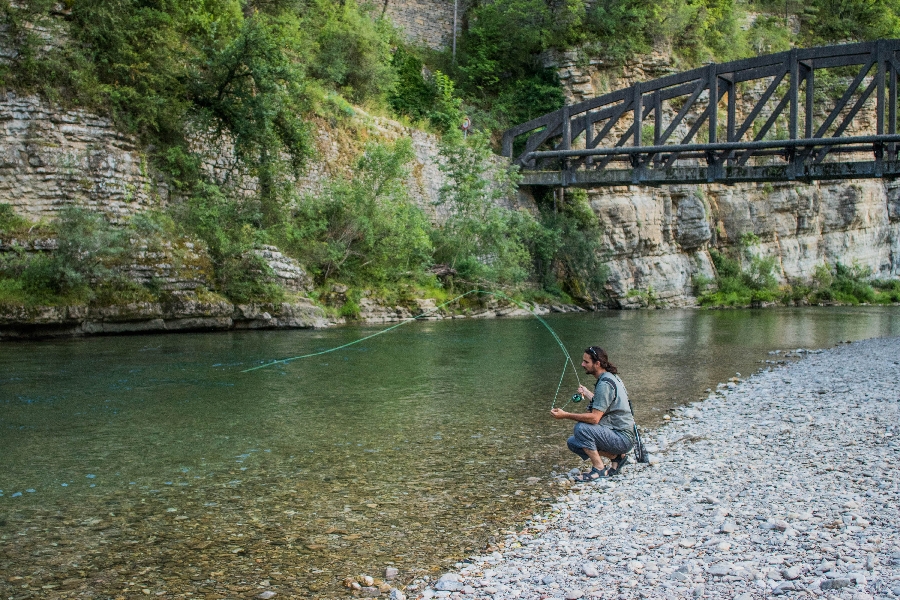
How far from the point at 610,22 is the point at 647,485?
113 ft

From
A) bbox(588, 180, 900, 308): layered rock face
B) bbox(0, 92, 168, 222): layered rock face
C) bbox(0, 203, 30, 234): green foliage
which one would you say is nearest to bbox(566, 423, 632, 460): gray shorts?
bbox(0, 203, 30, 234): green foliage

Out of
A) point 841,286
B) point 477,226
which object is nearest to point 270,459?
point 477,226

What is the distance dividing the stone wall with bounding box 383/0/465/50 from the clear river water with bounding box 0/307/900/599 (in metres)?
28.9

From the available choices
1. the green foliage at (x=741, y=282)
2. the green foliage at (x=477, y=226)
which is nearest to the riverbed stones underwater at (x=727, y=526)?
the green foliage at (x=477, y=226)

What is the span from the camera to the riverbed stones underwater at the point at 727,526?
159 inches

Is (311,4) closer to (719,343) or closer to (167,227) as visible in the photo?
(167,227)

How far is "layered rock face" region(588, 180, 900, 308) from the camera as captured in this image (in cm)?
3481

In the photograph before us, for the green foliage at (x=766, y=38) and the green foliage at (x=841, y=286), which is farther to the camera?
the green foliage at (x=766, y=38)

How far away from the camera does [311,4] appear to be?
100.0 feet

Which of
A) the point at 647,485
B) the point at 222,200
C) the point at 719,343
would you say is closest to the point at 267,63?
the point at 222,200

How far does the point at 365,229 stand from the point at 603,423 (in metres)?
18.0

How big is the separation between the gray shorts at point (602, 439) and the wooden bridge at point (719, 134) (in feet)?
66.4

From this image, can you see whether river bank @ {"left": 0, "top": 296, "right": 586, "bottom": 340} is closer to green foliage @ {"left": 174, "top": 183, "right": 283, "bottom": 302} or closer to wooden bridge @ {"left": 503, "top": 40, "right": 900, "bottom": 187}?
green foliage @ {"left": 174, "top": 183, "right": 283, "bottom": 302}

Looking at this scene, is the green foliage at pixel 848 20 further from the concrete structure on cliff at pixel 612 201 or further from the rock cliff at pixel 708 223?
the concrete structure on cliff at pixel 612 201
